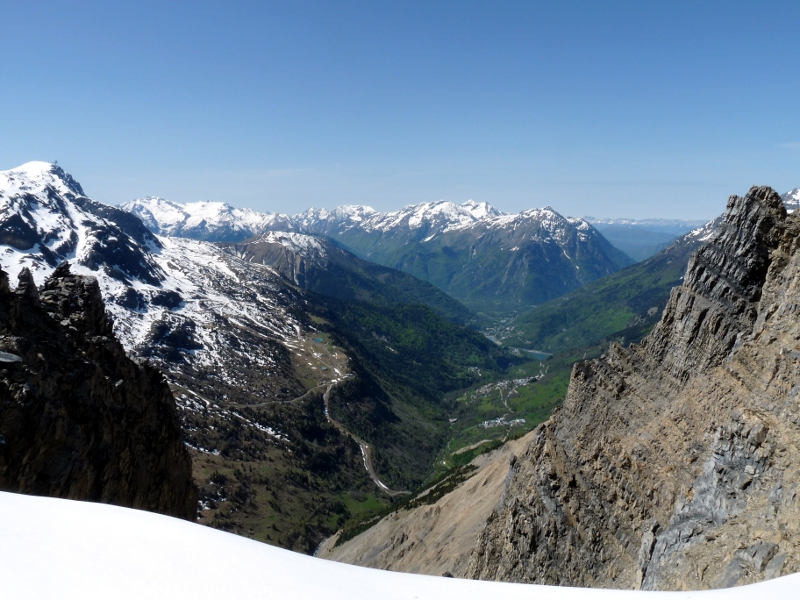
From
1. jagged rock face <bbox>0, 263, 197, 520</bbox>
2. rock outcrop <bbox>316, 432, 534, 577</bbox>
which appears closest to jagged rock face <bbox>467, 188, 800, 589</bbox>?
rock outcrop <bbox>316, 432, 534, 577</bbox>

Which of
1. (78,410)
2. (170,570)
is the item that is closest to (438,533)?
(78,410)

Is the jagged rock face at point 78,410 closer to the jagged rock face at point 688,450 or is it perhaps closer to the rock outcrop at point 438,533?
the jagged rock face at point 688,450

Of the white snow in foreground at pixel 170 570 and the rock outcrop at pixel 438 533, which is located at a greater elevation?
the white snow in foreground at pixel 170 570

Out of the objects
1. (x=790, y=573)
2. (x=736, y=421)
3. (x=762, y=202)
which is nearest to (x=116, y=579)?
(x=790, y=573)

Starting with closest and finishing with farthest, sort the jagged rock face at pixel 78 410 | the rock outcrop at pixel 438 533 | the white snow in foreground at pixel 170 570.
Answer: the white snow in foreground at pixel 170 570 < the jagged rock face at pixel 78 410 < the rock outcrop at pixel 438 533

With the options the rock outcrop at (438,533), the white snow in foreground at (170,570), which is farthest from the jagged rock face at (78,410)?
the rock outcrop at (438,533)

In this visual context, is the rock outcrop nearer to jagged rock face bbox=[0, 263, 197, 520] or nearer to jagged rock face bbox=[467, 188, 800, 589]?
jagged rock face bbox=[467, 188, 800, 589]
